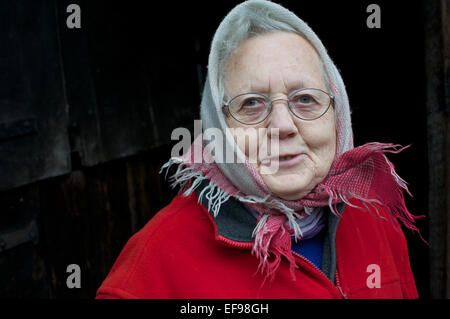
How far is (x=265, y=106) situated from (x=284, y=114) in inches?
2.9

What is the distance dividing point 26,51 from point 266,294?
158cm

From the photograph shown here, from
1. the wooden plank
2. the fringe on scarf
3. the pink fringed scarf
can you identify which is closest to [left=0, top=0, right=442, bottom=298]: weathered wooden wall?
the wooden plank

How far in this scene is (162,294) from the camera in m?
1.18

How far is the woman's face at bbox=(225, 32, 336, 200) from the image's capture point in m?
1.23

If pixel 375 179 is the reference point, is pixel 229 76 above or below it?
above

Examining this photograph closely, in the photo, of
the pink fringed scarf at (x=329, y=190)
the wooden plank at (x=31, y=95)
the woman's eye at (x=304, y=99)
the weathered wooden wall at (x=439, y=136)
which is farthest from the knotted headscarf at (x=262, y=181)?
the wooden plank at (x=31, y=95)

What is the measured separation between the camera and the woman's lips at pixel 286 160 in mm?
1229

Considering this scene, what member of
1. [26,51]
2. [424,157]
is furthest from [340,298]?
[424,157]

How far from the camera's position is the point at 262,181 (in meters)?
1.21

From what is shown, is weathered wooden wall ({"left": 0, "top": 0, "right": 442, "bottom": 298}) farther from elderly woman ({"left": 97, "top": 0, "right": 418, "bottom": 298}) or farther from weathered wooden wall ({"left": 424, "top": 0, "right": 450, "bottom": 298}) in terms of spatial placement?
elderly woman ({"left": 97, "top": 0, "right": 418, "bottom": 298})

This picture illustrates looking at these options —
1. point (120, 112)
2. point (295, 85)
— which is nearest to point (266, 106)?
point (295, 85)

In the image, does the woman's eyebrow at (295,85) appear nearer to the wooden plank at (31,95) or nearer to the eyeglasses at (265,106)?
the eyeglasses at (265,106)

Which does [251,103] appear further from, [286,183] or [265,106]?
[286,183]
